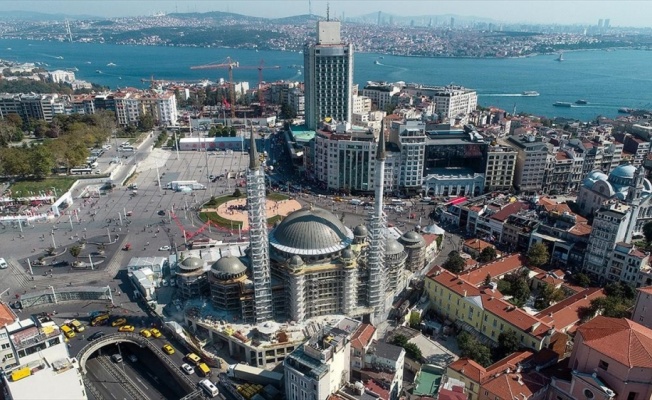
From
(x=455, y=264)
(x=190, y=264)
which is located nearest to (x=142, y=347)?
(x=190, y=264)

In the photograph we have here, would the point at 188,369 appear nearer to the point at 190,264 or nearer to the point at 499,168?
the point at 190,264

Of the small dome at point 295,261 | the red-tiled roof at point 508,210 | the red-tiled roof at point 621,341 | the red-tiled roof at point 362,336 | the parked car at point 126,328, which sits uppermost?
the small dome at point 295,261

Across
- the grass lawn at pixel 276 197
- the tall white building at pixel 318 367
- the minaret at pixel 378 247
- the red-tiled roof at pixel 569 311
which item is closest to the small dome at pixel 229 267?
the tall white building at pixel 318 367

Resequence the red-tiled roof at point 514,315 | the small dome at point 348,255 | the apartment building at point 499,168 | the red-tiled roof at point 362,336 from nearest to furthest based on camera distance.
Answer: the red-tiled roof at point 362,336 < the red-tiled roof at point 514,315 < the small dome at point 348,255 < the apartment building at point 499,168

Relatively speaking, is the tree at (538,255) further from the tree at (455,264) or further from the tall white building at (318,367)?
the tall white building at (318,367)

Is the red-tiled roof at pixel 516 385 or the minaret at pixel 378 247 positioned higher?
the minaret at pixel 378 247

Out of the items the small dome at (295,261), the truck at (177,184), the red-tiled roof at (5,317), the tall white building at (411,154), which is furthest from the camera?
the truck at (177,184)
